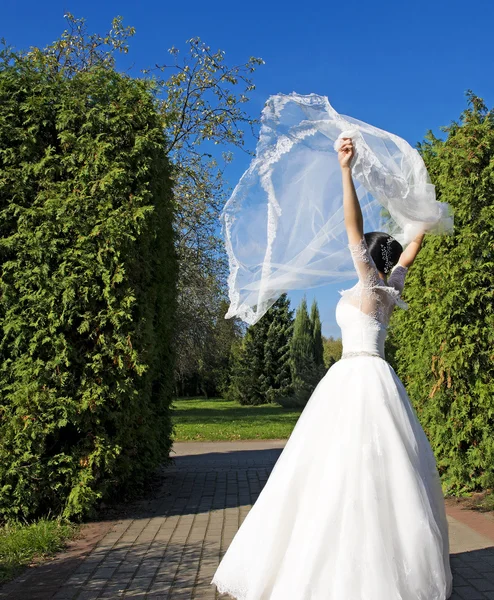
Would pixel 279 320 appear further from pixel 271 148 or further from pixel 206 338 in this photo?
pixel 271 148

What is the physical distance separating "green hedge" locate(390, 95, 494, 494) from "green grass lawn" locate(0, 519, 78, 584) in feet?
14.0

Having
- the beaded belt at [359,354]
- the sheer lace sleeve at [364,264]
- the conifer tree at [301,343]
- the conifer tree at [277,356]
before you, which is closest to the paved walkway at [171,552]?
the beaded belt at [359,354]

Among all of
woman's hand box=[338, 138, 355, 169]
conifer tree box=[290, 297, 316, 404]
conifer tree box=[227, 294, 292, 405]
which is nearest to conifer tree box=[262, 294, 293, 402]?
conifer tree box=[227, 294, 292, 405]

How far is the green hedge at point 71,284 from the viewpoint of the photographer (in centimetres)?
632

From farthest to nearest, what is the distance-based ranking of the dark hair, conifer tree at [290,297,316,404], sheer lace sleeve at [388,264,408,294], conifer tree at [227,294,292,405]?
conifer tree at [227,294,292,405]
conifer tree at [290,297,316,404]
sheer lace sleeve at [388,264,408,294]
the dark hair

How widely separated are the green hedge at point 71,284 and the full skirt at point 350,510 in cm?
298

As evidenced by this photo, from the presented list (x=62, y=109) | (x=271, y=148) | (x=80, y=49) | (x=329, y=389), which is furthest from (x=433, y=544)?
(x=80, y=49)

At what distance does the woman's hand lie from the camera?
12.7ft

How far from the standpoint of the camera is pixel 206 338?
23500mm

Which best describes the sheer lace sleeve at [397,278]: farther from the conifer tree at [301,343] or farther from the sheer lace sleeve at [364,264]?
the conifer tree at [301,343]

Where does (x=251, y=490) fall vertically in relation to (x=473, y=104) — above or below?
below

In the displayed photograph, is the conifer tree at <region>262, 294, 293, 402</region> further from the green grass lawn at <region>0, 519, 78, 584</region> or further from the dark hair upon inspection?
the dark hair

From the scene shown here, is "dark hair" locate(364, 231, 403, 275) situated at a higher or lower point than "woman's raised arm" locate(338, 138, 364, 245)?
lower

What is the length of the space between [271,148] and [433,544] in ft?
8.88
